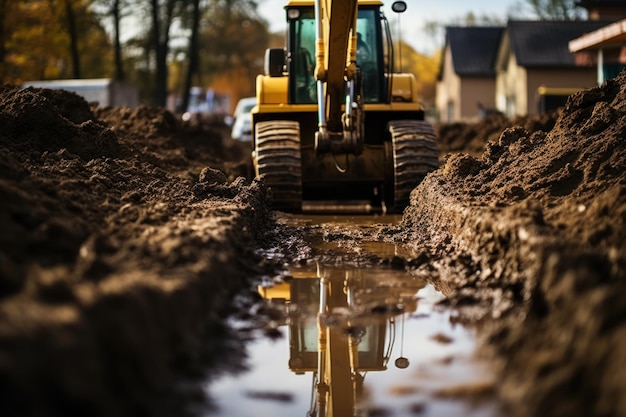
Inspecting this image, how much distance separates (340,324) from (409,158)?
638 cm

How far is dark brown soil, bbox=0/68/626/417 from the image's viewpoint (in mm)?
4156

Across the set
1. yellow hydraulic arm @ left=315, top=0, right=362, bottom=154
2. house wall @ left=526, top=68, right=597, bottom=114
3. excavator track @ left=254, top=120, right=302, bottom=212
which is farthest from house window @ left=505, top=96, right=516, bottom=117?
yellow hydraulic arm @ left=315, top=0, right=362, bottom=154

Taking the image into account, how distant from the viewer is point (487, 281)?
7.61 meters

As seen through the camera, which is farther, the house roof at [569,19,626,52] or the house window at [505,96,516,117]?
the house window at [505,96,516,117]

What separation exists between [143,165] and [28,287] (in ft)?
28.4

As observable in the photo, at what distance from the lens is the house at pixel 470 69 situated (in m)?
55.5

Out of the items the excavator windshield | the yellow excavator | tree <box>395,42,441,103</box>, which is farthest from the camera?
tree <box>395,42,441,103</box>

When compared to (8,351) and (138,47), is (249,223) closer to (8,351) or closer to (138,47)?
(8,351)

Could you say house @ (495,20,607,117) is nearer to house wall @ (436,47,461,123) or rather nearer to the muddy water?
house wall @ (436,47,461,123)

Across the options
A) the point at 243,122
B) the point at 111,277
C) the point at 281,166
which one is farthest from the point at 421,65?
the point at 111,277

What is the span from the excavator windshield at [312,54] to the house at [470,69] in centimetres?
4020

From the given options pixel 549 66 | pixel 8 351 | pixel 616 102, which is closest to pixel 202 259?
pixel 8 351

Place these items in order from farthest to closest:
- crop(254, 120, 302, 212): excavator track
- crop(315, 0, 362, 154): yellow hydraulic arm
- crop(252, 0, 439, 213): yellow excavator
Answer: crop(254, 120, 302, 212): excavator track
crop(252, 0, 439, 213): yellow excavator
crop(315, 0, 362, 154): yellow hydraulic arm

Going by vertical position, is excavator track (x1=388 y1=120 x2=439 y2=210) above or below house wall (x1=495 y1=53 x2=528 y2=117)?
below
